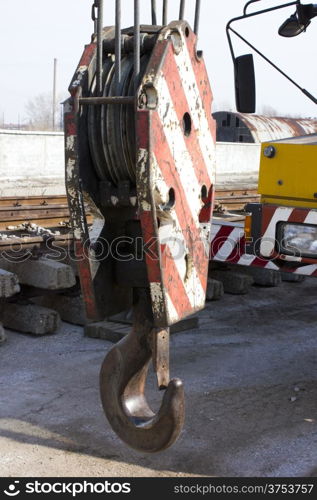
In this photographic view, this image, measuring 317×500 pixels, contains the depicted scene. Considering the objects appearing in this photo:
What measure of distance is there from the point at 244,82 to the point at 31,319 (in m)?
2.36

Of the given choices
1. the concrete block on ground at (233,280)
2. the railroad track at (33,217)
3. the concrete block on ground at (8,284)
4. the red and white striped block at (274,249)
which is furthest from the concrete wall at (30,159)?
the red and white striped block at (274,249)

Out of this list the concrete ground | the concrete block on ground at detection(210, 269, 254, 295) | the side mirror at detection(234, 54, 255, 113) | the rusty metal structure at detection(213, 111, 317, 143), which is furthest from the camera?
the rusty metal structure at detection(213, 111, 317, 143)

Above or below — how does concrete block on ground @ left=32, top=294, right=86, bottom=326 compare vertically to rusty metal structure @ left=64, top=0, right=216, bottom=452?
below

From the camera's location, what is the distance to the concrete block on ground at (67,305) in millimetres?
5527

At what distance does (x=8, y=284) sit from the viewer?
16.0ft

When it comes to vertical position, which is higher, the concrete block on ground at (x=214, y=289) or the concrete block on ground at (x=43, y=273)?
the concrete block on ground at (x=43, y=273)

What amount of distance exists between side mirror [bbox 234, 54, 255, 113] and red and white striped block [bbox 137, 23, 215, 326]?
5.00 feet

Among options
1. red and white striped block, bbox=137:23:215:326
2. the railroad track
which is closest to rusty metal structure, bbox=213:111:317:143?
the railroad track

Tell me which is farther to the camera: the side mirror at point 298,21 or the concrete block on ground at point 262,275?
the concrete block on ground at point 262,275

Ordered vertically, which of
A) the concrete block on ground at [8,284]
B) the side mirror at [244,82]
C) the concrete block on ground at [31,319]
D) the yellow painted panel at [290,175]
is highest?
the side mirror at [244,82]

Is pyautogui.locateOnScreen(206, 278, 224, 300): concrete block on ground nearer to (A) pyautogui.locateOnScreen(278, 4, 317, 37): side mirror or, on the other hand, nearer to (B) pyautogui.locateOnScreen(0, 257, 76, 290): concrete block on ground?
(B) pyautogui.locateOnScreen(0, 257, 76, 290): concrete block on ground

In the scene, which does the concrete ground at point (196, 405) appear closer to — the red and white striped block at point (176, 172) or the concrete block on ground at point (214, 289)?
the concrete block on ground at point (214, 289)

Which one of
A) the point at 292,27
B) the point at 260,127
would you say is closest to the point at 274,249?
the point at 292,27

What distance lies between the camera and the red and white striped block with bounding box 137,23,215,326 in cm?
215
